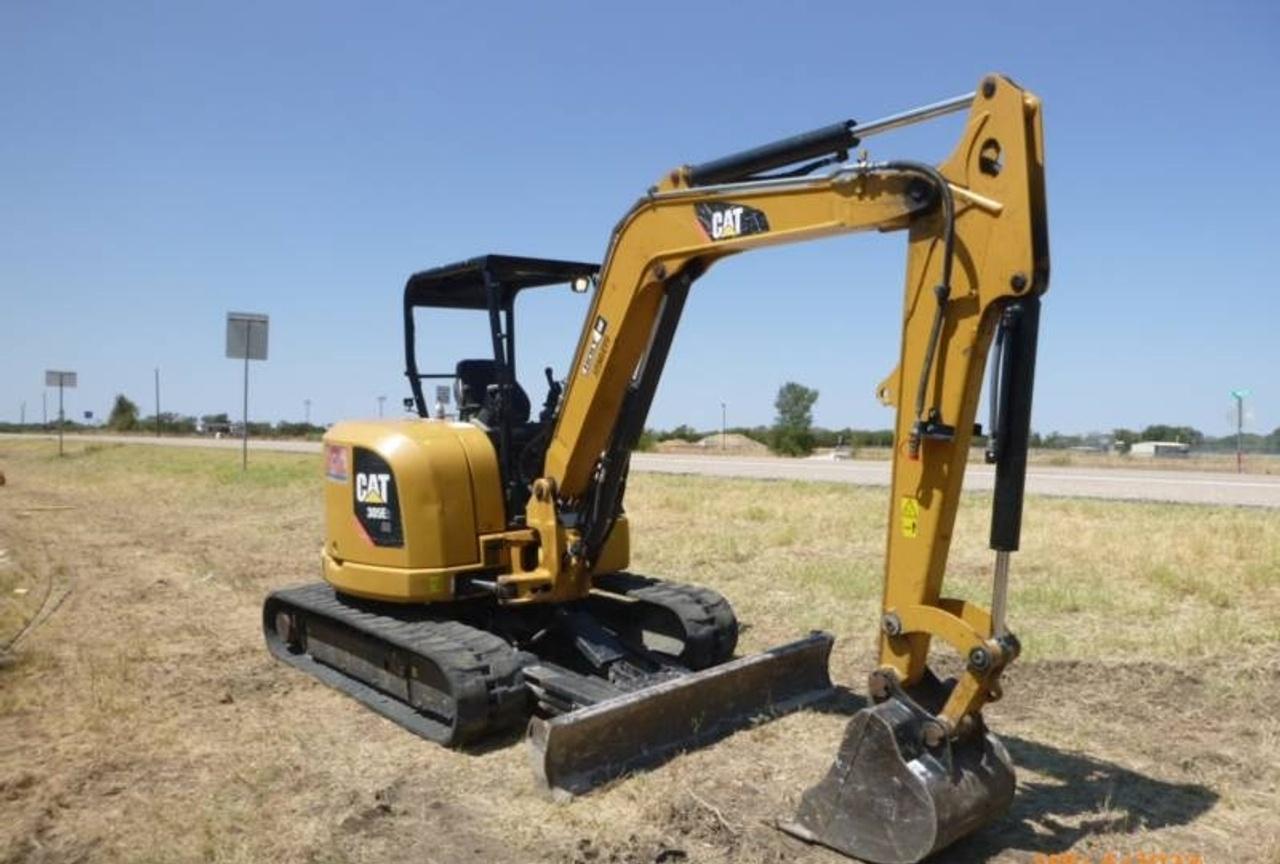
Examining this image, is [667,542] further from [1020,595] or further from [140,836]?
[140,836]

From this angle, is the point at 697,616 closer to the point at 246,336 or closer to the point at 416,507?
the point at 416,507

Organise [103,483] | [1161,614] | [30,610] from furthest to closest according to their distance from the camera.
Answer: [103,483] → [30,610] → [1161,614]

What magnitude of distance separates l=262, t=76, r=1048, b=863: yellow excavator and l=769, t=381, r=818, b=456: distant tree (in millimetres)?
41345

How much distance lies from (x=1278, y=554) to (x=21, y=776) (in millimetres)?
11305

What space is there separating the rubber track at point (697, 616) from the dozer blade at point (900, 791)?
2.34 metres

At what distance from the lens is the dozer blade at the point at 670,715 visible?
4969mm

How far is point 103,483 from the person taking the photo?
24250 millimetres

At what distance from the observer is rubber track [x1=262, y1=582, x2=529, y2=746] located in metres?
5.69

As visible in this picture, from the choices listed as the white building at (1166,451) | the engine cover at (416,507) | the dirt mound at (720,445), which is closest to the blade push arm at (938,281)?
the engine cover at (416,507)

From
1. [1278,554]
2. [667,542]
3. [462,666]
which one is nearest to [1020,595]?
[1278,554]

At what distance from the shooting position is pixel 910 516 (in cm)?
452

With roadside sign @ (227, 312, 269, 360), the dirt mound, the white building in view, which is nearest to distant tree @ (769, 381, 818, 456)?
the dirt mound

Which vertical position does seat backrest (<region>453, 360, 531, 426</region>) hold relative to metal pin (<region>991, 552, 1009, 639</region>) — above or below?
above

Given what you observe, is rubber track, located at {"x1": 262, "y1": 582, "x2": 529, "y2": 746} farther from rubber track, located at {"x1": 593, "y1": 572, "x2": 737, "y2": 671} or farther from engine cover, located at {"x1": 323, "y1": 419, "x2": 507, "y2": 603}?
rubber track, located at {"x1": 593, "y1": 572, "x2": 737, "y2": 671}
